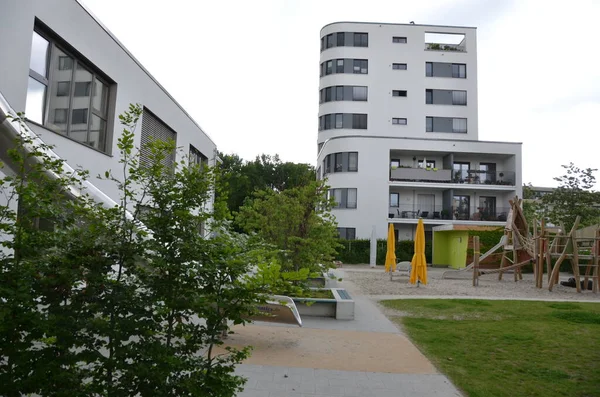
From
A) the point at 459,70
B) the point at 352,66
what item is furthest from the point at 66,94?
the point at 459,70

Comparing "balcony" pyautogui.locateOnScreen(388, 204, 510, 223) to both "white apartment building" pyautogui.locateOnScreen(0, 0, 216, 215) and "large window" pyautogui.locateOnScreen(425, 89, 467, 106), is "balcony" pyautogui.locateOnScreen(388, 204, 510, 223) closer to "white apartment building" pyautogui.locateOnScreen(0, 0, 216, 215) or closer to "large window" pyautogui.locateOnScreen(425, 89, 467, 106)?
"large window" pyautogui.locateOnScreen(425, 89, 467, 106)

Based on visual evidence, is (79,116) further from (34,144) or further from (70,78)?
(34,144)

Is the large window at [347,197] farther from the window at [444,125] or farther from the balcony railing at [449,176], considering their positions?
the window at [444,125]

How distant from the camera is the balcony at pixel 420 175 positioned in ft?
124

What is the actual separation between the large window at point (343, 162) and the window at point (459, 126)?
11.0 m

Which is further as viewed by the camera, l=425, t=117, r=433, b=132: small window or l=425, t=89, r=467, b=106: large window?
l=425, t=89, r=467, b=106: large window

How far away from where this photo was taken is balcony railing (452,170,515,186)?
3769 centimetres

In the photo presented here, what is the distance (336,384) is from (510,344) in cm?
420

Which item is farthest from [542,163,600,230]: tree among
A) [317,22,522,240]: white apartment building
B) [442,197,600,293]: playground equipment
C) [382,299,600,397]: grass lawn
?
[382,299,600,397]: grass lawn

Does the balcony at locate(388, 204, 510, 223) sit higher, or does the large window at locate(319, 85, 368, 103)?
the large window at locate(319, 85, 368, 103)

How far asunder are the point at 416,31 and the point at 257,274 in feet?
148

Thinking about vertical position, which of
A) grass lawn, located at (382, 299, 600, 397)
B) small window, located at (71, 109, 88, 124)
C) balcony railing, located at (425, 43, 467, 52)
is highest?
balcony railing, located at (425, 43, 467, 52)

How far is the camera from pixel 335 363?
6699mm

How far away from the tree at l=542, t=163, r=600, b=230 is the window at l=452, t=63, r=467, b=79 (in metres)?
12.1
